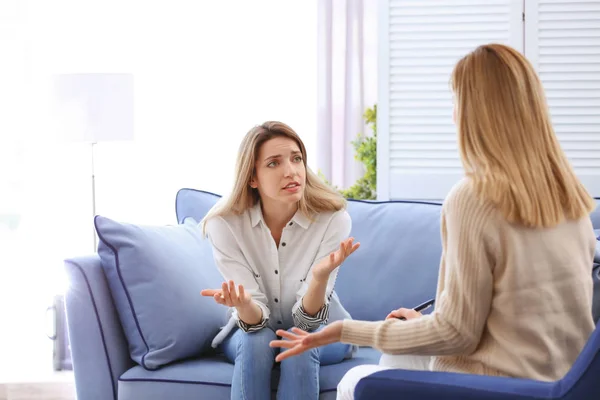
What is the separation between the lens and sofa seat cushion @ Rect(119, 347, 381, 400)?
206cm

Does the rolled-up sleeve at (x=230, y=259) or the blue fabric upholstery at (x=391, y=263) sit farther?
the blue fabric upholstery at (x=391, y=263)

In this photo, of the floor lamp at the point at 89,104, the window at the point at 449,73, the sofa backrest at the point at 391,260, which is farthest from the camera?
the window at the point at 449,73

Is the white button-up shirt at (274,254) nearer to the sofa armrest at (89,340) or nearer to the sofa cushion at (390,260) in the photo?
the sofa cushion at (390,260)

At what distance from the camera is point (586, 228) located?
139 cm

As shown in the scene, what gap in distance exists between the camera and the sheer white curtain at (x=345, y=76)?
3.92 m

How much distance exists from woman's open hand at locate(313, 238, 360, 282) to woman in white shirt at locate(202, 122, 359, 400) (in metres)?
0.13

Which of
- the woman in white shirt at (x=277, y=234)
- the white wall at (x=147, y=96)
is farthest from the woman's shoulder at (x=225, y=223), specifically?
the white wall at (x=147, y=96)

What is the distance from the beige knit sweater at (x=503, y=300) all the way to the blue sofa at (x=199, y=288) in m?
0.74

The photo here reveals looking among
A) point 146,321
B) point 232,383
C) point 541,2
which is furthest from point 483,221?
point 541,2

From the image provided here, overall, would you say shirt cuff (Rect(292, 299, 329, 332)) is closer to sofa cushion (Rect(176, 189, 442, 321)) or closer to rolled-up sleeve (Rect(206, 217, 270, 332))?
rolled-up sleeve (Rect(206, 217, 270, 332))

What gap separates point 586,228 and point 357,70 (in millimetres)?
2639

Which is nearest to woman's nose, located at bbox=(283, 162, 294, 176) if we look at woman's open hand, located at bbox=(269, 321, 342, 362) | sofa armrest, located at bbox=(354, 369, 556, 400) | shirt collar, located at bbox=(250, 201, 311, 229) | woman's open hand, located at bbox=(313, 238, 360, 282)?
shirt collar, located at bbox=(250, 201, 311, 229)

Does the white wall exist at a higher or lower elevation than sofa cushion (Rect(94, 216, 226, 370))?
higher

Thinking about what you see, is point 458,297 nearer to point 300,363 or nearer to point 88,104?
point 300,363
